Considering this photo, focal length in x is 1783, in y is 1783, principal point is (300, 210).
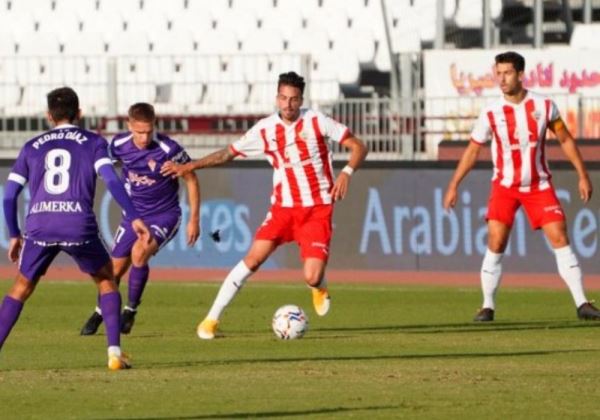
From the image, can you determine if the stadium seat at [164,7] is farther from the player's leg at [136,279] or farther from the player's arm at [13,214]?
the player's arm at [13,214]

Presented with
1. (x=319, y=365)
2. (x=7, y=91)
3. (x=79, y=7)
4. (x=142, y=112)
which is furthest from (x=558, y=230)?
(x=79, y=7)

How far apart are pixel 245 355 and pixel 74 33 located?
19.0 meters

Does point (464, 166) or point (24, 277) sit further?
A: point (464, 166)

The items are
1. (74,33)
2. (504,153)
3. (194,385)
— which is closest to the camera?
(194,385)

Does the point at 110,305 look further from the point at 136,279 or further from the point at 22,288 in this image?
the point at 136,279

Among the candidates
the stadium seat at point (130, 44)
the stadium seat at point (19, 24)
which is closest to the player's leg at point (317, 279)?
the stadium seat at point (130, 44)

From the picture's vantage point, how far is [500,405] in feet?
32.9

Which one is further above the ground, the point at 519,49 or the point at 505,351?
the point at 519,49

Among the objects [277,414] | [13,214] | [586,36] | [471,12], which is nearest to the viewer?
[277,414]

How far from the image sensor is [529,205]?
51.9ft

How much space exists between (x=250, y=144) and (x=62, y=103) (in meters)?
3.51

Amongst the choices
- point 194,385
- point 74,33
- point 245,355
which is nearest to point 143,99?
point 74,33

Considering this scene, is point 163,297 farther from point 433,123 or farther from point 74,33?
point 74,33

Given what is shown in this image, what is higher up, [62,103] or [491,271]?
[62,103]
